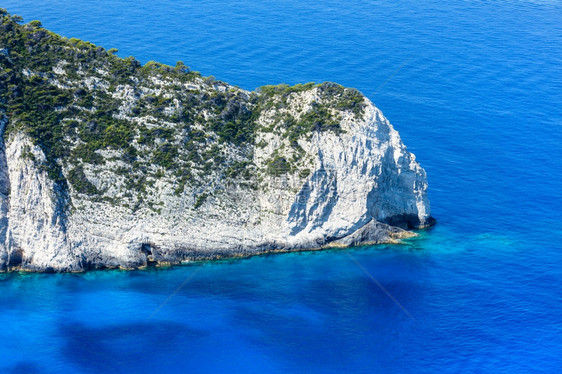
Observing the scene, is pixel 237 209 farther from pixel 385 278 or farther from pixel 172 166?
pixel 385 278

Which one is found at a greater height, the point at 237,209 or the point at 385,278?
the point at 237,209

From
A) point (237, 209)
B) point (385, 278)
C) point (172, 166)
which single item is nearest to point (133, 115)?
point (172, 166)

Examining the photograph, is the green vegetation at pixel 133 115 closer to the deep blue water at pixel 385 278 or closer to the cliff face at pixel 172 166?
the cliff face at pixel 172 166

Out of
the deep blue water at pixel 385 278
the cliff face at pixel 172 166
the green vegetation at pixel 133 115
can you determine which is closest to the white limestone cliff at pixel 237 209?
the cliff face at pixel 172 166

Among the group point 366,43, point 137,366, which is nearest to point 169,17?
point 366,43

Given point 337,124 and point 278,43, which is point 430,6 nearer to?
point 278,43

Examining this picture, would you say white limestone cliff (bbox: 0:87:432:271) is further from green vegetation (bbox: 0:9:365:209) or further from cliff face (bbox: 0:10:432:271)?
green vegetation (bbox: 0:9:365:209)
